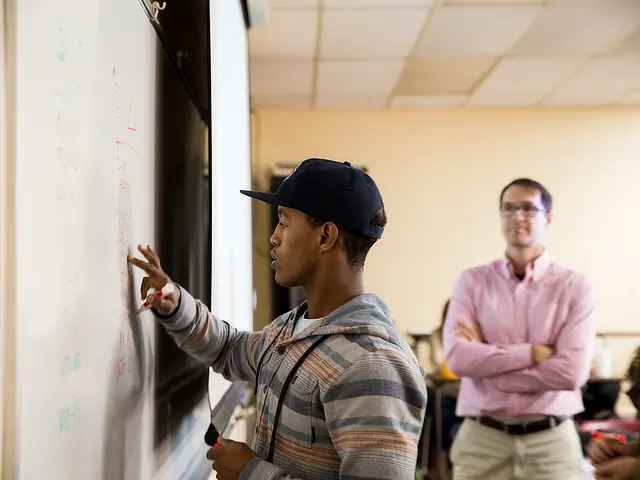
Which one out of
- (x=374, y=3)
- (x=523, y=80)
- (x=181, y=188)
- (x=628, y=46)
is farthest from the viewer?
(x=523, y=80)

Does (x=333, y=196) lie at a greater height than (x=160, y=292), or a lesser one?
greater

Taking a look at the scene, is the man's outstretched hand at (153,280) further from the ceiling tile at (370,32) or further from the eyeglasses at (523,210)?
the ceiling tile at (370,32)

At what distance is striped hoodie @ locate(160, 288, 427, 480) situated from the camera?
81 cm

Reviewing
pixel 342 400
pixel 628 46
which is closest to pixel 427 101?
pixel 628 46

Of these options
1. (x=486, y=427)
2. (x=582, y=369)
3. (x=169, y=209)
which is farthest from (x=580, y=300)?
(x=169, y=209)

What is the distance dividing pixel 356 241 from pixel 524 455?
4.58 ft

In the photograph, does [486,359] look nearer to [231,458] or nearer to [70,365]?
[231,458]

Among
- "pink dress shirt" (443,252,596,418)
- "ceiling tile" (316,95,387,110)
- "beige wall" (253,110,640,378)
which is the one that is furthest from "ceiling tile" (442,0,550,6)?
"beige wall" (253,110,640,378)

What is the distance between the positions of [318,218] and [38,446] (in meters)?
0.55

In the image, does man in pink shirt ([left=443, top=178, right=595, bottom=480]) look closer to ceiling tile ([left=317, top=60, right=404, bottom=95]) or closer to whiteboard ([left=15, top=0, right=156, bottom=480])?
whiteboard ([left=15, top=0, right=156, bottom=480])

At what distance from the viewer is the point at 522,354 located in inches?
78.1

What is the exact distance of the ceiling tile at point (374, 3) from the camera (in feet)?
8.90

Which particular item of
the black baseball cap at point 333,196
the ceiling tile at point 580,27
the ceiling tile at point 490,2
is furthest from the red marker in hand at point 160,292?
the ceiling tile at point 580,27

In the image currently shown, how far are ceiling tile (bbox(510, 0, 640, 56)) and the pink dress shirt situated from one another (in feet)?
4.75
